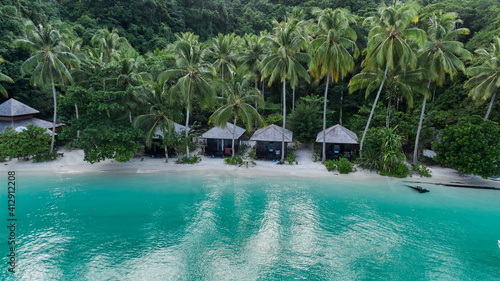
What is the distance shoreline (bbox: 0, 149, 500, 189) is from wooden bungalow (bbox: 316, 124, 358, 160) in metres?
1.74

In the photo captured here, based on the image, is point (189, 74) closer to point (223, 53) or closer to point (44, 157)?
point (223, 53)

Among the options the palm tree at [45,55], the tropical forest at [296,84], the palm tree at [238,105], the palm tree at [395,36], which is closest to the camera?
the palm tree at [395,36]

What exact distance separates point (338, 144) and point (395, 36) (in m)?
8.78

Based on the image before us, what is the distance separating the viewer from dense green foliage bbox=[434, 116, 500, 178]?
54.5 ft

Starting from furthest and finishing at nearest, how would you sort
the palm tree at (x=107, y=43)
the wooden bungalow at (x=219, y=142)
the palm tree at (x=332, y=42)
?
the palm tree at (x=107, y=43) → the wooden bungalow at (x=219, y=142) → the palm tree at (x=332, y=42)

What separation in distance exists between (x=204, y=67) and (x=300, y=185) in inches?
427

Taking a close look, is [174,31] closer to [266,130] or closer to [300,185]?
[266,130]

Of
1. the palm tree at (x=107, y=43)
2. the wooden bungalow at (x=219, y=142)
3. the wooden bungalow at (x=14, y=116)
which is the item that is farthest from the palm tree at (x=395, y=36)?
the wooden bungalow at (x=14, y=116)

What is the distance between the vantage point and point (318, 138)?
22359 mm

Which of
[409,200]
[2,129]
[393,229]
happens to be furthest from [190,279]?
[2,129]

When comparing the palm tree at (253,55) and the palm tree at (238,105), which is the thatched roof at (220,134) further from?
the palm tree at (253,55)

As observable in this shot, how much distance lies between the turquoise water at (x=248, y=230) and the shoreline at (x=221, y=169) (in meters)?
1.27

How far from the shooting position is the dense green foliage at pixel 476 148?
16.6 metres

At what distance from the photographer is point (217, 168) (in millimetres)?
20500
